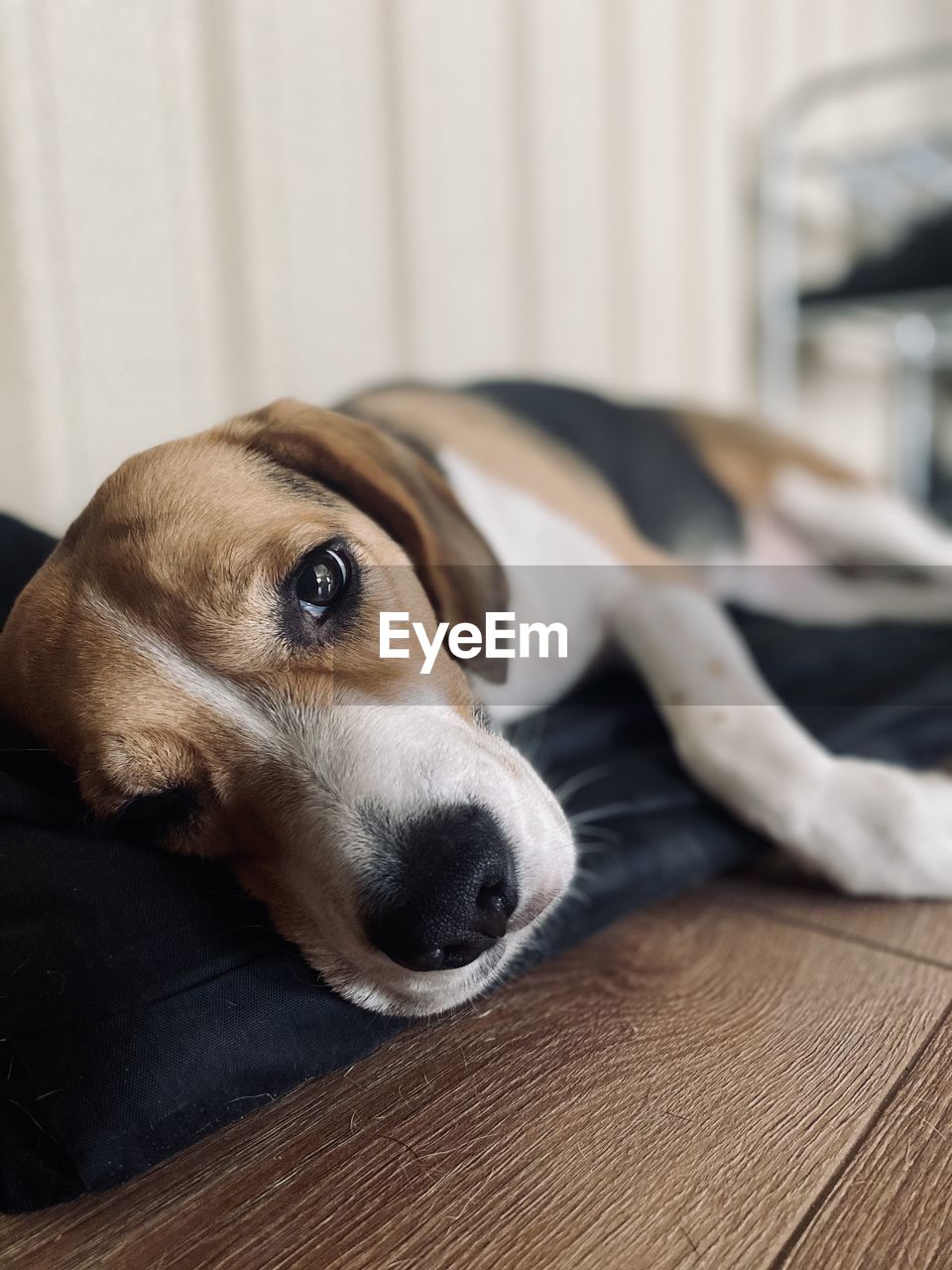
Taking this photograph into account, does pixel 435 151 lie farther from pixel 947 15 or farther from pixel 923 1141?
pixel 947 15

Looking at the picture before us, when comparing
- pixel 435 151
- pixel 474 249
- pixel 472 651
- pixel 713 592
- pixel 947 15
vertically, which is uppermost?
pixel 947 15

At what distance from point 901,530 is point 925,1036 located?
63.1 inches

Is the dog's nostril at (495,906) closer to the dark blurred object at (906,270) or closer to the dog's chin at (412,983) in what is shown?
the dog's chin at (412,983)

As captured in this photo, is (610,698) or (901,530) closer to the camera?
(610,698)

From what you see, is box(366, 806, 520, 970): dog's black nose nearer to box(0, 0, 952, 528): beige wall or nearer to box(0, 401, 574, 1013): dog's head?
box(0, 401, 574, 1013): dog's head

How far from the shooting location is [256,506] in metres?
1.03

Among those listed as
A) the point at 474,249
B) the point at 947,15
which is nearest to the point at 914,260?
the point at 474,249

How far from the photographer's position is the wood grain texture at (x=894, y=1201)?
70cm

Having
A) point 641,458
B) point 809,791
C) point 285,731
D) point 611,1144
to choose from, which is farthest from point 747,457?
point 611,1144

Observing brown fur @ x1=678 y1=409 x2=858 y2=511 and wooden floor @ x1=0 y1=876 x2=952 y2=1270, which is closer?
wooden floor @ x1=0 y1=876 x2=952 y2=1270

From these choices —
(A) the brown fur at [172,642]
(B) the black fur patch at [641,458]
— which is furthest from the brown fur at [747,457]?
(A) the brown fur at [172,642]

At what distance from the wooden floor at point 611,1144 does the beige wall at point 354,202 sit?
29.6 inches

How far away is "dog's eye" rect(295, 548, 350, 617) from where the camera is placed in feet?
3.33

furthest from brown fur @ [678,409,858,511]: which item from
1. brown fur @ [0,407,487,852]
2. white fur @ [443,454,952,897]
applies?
brown fur @ [0,407,487,852]
